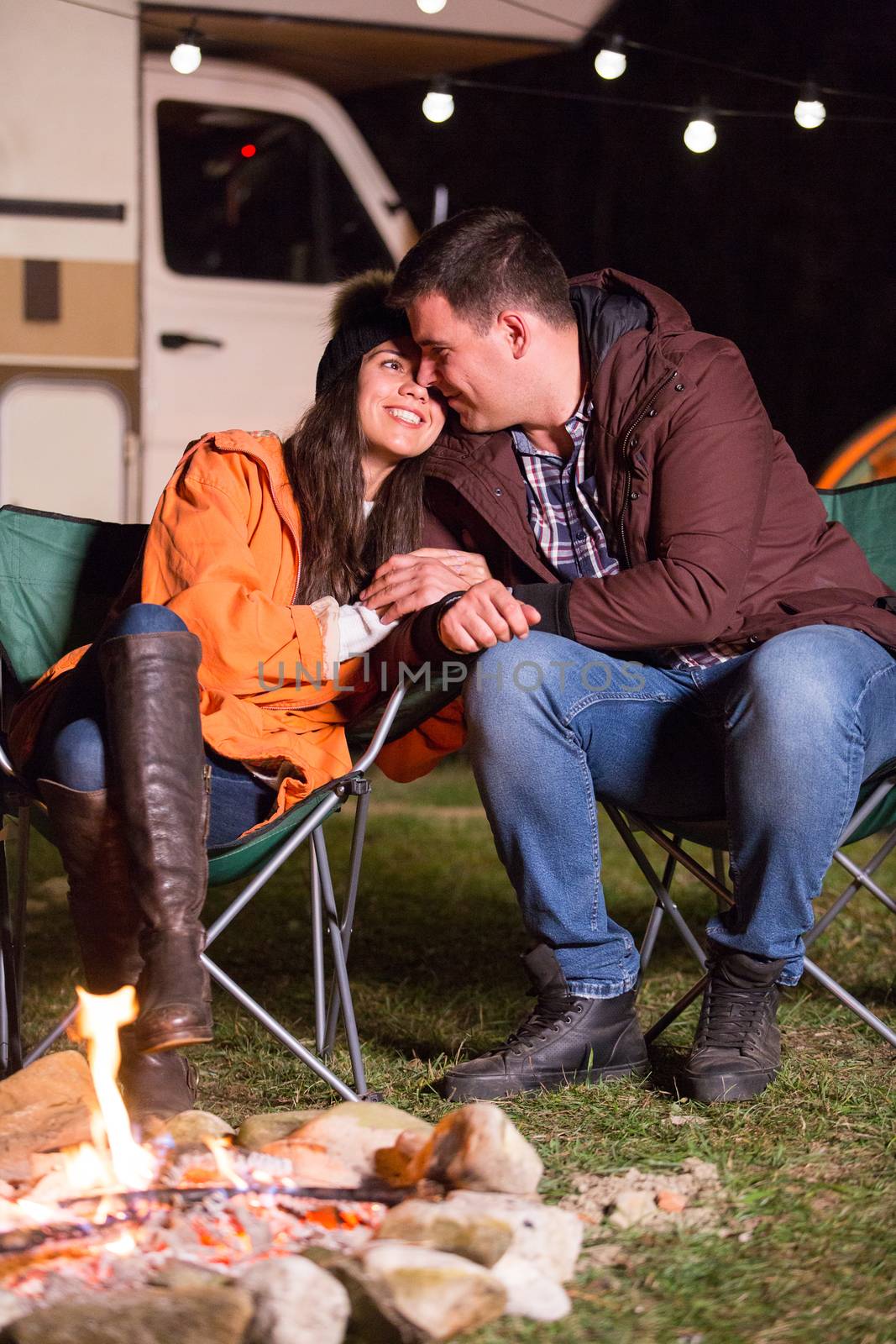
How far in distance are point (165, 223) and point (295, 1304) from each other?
3.59 m

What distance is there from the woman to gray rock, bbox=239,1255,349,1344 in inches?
16.4

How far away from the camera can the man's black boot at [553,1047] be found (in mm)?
1966

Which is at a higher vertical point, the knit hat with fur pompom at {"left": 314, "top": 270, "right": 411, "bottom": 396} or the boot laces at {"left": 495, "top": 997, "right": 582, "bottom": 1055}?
the knit hat with fur pompom at {"left": 314, "top": 270, "right": 411, "bottom": 396}

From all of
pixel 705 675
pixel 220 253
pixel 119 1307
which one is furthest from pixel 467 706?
pixel 220 253

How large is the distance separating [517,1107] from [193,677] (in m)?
0.74

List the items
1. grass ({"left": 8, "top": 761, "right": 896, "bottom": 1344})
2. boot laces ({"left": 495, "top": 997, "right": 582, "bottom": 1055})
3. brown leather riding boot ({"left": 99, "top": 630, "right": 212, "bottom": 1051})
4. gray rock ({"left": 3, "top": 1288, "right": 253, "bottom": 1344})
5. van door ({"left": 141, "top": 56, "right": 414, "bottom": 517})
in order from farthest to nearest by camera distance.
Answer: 1. van door ({"left": 141, "top": 56, "right": 414, "bottom": 517})
2. boot laces ({"left": 495, "top": 997, "right": 582, "bottom": 1055})
3. brown leather riding boot ({"left": 99, "top": 630, "right": 212, "bottom": 1051})
4. grass ({"left": 8, "top": 761, "right": 896, "bottom": 1344})
5. gray rock ({"left": 3, "top": 1288, "right": 253, "bottom": 1344})

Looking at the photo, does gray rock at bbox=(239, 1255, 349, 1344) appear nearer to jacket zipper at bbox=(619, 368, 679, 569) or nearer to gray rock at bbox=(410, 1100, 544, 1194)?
gray rock at bbox=(410, 1100, 544, 1194)

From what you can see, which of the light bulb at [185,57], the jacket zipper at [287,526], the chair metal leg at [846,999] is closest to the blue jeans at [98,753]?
the jacket zipper at [287,526]

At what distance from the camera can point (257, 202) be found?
14.2 feet

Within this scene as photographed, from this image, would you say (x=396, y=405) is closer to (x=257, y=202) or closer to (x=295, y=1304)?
(x=295, y=1304)

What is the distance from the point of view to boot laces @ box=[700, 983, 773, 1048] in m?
1.95

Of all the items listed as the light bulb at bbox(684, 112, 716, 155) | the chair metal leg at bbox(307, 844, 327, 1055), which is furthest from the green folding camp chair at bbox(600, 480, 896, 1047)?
the light bulb at bbox(684, 112, 716, 155)

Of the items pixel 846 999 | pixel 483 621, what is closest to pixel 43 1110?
pixel 483 621

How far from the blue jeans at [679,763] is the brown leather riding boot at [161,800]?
1.47 feet
